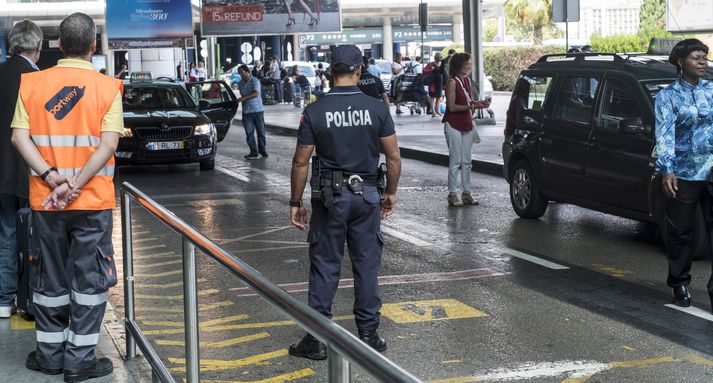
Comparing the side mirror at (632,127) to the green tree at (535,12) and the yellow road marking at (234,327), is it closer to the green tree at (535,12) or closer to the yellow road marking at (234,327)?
the yellow road marking at (234,327)

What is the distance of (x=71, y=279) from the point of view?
5742mm

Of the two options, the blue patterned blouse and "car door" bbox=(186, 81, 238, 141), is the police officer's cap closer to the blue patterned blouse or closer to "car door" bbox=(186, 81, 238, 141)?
the blue patterned blouse

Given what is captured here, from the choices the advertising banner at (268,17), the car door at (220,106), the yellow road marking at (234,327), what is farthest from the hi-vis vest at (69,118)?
the advertising banner at (268,17)

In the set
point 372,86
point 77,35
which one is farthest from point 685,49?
point 372,86

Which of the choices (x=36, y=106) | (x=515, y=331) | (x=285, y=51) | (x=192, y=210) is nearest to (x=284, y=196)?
(x=192, y=210)

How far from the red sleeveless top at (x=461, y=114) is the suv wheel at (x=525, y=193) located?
2.91 feet

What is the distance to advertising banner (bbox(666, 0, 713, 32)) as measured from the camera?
87.3 feet

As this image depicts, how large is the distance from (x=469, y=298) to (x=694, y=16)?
2084cm

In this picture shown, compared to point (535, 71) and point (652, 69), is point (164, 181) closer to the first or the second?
point (535, 71)

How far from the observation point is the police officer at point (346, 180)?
6469 millimetres

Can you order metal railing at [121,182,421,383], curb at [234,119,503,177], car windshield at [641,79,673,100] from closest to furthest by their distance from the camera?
metal railing at [121,182,421,383], car windshield at [641,79,673,100], curb at [234,119,503,177]

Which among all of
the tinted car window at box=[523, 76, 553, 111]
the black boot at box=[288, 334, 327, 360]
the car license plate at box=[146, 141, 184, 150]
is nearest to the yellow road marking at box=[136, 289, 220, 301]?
the black boot at box=[288, 334, 327, 360]

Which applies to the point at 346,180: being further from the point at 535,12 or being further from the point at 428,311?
the point at 535,12

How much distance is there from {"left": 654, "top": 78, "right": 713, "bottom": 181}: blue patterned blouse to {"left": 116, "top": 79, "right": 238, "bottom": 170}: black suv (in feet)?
37.5
